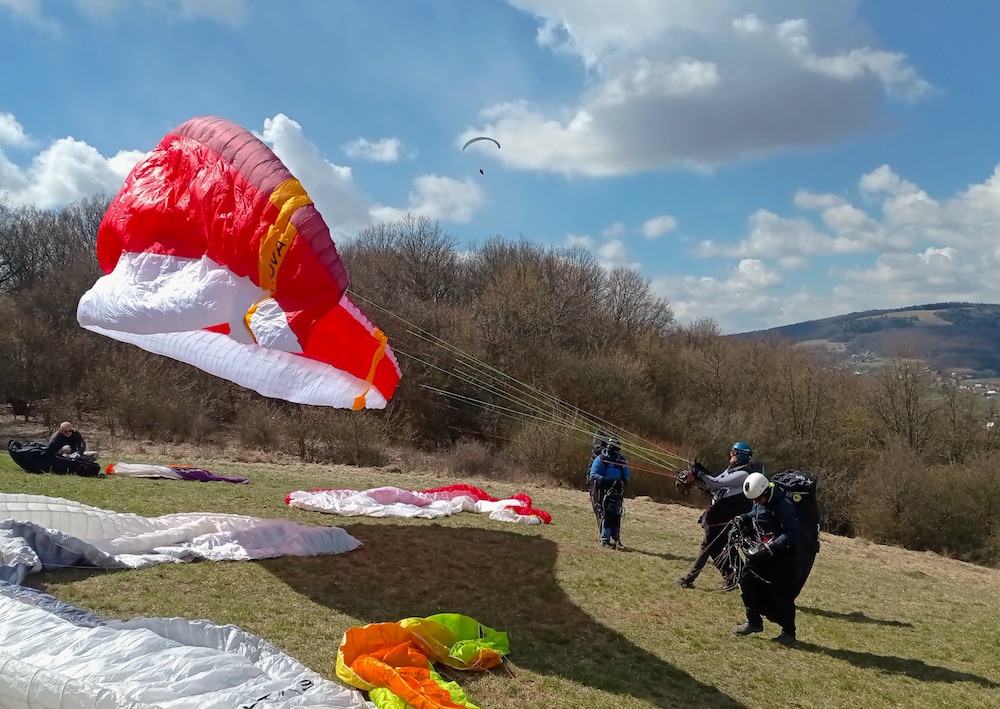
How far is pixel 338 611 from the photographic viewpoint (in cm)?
540

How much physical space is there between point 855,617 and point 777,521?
2133mm

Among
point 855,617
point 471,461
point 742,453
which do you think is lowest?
point 855,617

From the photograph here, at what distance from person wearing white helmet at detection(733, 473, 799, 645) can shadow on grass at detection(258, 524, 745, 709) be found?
115cm

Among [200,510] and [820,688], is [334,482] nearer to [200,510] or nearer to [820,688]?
[200,510]

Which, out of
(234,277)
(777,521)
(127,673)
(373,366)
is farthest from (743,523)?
(127,673)

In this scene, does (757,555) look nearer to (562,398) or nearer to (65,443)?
(65,443)

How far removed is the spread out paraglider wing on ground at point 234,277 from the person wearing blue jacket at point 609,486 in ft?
9.95

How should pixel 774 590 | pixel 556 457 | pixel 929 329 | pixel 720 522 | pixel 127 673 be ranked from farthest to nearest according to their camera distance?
pixel 929 329 < pixel 556 457 < pixel 720 522 < pixel 774 590 < pixel 127 673

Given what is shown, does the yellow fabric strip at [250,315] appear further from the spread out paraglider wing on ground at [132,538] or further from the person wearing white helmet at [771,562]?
the person wearing white helmet at [771,562]

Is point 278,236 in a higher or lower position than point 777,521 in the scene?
higher

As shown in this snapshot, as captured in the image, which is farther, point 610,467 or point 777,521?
point 610,467

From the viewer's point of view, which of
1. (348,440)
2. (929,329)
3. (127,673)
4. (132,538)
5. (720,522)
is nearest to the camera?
(127,673)

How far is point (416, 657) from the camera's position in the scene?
13.7 feet

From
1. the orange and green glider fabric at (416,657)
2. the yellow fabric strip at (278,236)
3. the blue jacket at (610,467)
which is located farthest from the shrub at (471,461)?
the orange and green glider fabric at (416,657)
